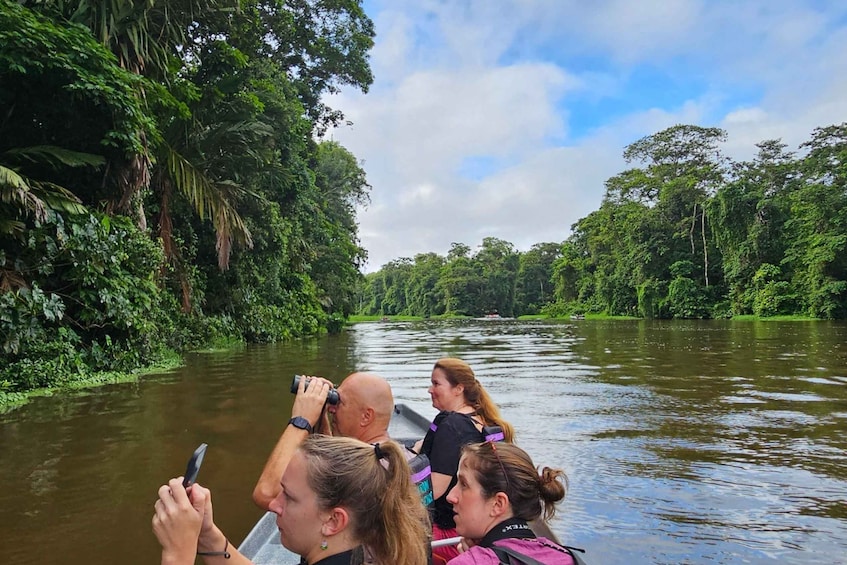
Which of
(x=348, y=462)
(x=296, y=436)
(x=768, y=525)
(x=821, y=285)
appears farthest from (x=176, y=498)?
(x=821, y=285)

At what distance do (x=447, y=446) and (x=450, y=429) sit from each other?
8cm

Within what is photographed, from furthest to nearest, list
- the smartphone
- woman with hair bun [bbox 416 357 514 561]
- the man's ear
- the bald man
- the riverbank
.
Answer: the riverbank → woman with hair bun [bbox 416 357 514 561] → the bald man → the man's ear → the smartphone

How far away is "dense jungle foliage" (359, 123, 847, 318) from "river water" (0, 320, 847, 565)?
101ft

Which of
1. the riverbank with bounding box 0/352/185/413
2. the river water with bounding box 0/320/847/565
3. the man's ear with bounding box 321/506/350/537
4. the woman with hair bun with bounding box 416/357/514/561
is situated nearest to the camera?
the man's ear with bounding box 321/506/350/537

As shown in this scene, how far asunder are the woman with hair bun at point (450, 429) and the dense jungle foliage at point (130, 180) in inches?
239

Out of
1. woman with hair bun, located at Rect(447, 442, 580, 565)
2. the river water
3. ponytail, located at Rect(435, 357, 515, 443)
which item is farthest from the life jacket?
the river water

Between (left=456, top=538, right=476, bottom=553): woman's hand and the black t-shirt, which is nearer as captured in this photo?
(left=456, top=538, right=476, bottom=553): woman's hand

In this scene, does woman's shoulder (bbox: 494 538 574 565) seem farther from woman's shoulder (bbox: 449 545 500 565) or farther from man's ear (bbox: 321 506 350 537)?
man's ear (bbox: 321 506 350 537)

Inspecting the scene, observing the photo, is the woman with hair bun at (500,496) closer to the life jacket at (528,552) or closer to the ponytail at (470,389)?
the life jacket at (528,552)

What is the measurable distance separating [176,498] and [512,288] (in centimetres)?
8369

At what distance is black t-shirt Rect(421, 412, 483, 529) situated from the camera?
2732 mm

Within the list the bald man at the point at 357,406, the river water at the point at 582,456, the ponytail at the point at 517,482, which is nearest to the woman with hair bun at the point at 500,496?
the ponytail at the point at 517,482

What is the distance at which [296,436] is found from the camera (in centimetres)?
225

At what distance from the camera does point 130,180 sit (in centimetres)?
980
